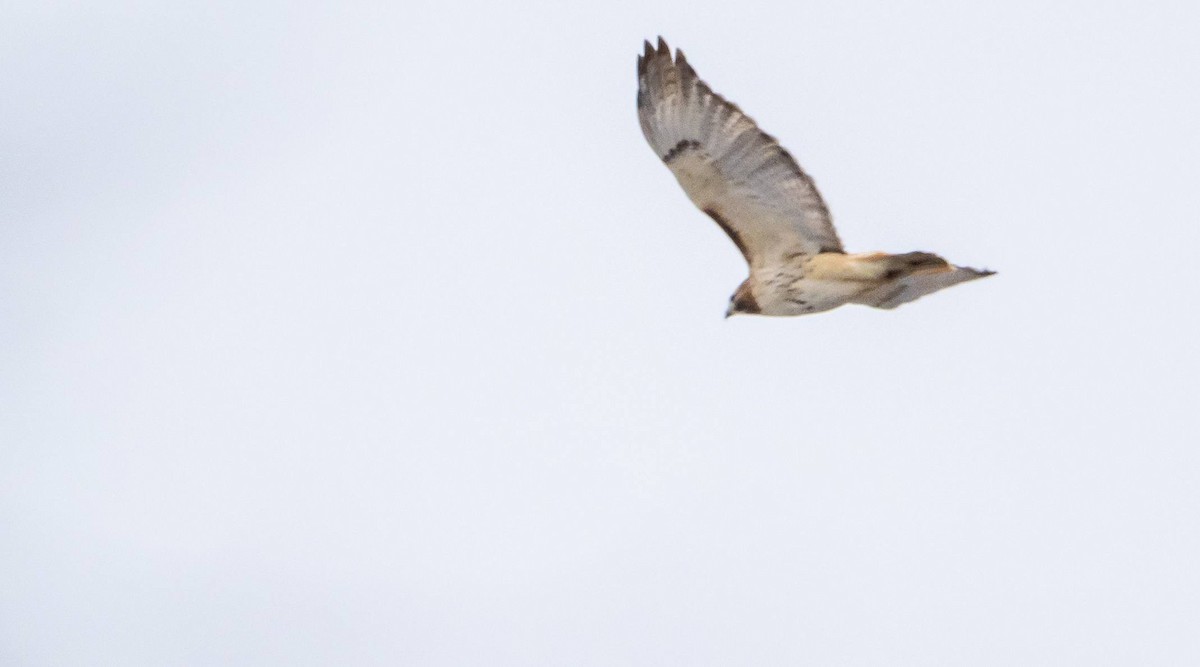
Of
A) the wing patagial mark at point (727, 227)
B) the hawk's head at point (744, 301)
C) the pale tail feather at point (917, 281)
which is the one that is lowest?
the pale tail feather at point (917, 281)

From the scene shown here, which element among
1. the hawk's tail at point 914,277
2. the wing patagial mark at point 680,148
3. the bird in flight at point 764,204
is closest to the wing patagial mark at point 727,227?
the bird in flight at point 764,204

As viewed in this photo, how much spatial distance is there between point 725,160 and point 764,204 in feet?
1.71

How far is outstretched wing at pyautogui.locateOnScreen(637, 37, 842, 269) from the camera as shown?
16.4 metres

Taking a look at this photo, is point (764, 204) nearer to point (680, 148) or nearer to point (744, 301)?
point (680, 148)

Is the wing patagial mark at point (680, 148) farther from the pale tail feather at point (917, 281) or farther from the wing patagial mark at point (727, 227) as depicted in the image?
the pale tail feather at point (917, 281)

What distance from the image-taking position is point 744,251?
17375 mm

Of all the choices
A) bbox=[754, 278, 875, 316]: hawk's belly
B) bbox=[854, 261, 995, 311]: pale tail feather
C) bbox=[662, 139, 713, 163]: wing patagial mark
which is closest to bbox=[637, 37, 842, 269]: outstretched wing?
bbox=[662, 139, 713, 163]: wing patagial mark

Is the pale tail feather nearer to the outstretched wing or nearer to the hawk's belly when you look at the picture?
the hawk's belly

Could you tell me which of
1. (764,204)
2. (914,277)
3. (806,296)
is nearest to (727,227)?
(764,204)

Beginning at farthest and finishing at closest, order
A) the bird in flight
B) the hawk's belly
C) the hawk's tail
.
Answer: the hawk's belly → the bird in flight → the hawk's tail

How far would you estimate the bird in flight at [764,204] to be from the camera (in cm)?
1638

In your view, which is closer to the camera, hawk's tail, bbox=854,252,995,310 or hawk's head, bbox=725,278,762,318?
hawk's tail, bbox=854,252,995,310

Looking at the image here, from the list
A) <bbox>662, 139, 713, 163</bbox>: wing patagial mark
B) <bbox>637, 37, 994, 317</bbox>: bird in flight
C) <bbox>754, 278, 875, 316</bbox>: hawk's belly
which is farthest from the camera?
<bbox>754, 278, 875, 316</bbox>: hawk's belly

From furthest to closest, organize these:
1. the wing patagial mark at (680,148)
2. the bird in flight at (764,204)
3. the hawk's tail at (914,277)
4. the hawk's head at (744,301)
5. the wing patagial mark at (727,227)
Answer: the hawk's head at (744,301) < the wing patagial mark at (727,227) < the wing patagial mark at (680,148) < the bird in flight at (764,204) < the hawk's tail at (914,277)
